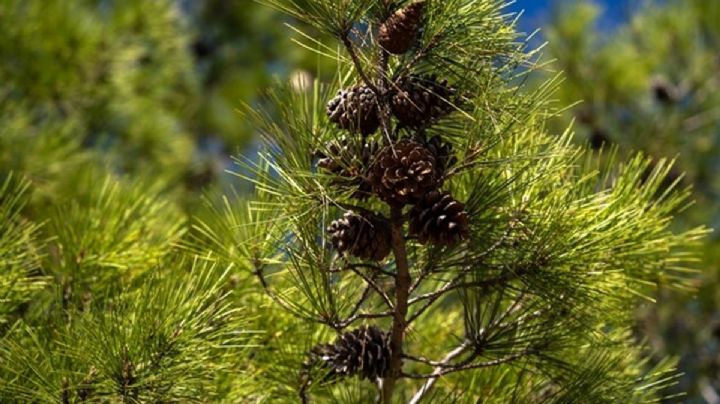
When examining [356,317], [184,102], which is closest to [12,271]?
[356,317]

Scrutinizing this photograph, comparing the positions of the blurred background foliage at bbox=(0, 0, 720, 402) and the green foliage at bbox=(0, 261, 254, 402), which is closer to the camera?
the green foliage at bbox=(0, 261, 254, 402)

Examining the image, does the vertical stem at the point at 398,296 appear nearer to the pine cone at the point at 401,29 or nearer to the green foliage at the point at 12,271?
the pine cone at the point at 401,29

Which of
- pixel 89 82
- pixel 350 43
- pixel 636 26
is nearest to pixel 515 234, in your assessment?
pixel 350 43

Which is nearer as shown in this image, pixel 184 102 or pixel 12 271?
pixel 12 271

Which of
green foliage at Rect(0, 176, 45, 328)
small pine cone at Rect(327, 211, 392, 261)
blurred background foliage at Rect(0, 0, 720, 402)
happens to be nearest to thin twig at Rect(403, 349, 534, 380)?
small pine cone at Rect(327, 211, 392, 261)

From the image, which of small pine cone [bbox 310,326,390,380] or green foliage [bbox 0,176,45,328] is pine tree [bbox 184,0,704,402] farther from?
green foliage [bbox 0,176,45,328]

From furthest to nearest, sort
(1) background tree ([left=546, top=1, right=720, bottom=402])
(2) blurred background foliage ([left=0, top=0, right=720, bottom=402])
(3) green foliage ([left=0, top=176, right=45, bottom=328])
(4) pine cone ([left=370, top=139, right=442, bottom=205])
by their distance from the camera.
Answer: (1) background tree ([left=546, top=1, right=720, bottom=402])
(2) blurred background foliage ([left=0, top=0, right=720, bottom=402])
(3) green foliage ([left=0, top=176, right=45, bottom=328])
(4) pine cone ([left=370, top=139, right=442, bottom=205])

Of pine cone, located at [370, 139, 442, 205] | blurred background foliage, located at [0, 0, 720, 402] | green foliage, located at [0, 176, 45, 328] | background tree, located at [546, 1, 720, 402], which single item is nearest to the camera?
pine cone, located at [370, 139, 442, 205]

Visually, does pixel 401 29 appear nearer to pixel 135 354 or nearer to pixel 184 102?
pixel 135 354
